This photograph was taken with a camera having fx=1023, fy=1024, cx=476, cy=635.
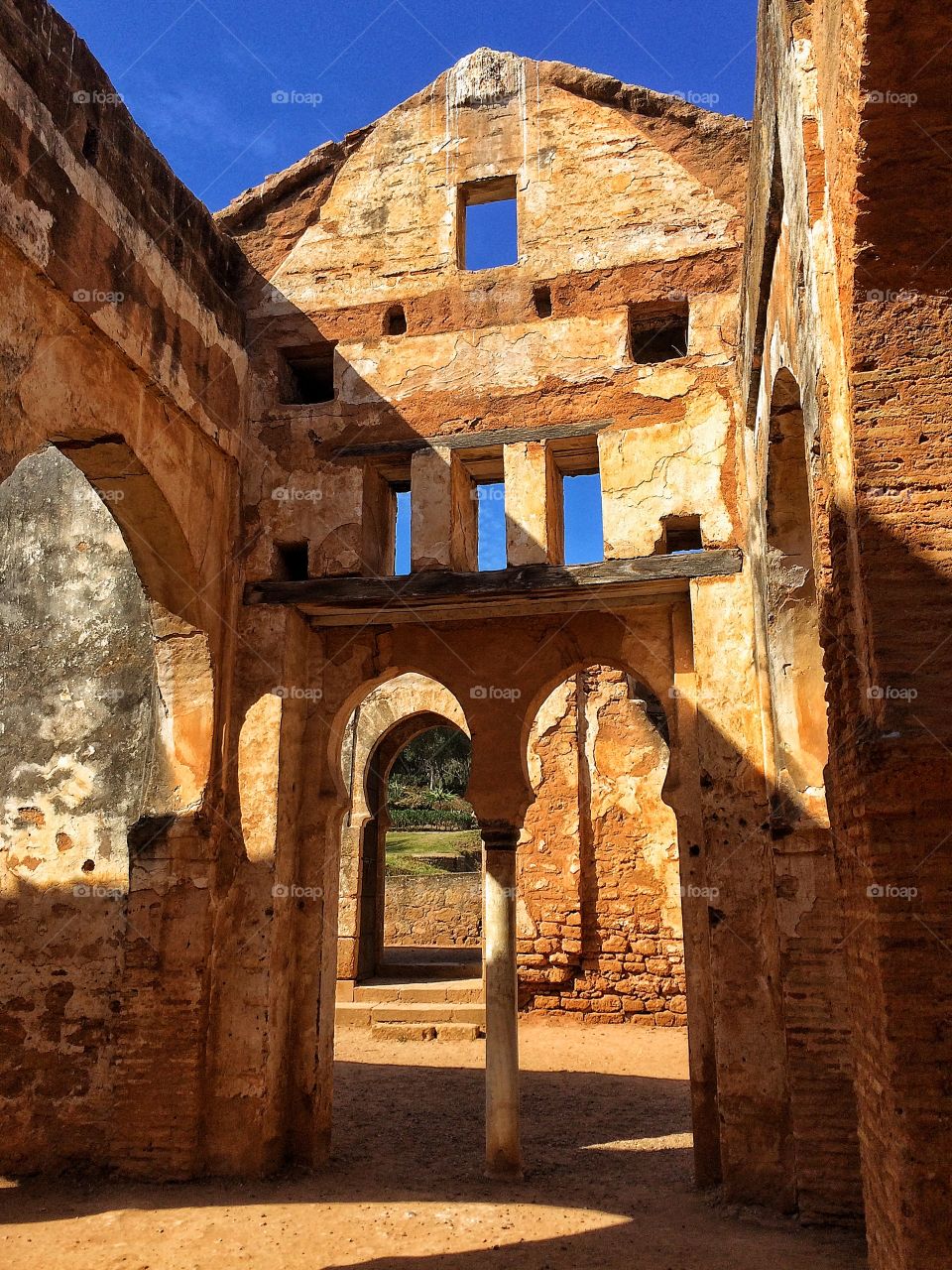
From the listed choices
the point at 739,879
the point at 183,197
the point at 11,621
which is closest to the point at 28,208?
the point at 183,197

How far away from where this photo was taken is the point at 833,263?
3.95 meters

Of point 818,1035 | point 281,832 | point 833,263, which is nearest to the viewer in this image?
point 833,263

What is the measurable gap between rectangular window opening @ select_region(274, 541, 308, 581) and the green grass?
1336 cm

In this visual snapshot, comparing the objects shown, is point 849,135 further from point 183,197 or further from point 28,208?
point 183,197

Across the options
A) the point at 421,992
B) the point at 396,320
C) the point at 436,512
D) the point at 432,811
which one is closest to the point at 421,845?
the point at 432,811

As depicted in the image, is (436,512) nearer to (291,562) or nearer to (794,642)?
(291,562)

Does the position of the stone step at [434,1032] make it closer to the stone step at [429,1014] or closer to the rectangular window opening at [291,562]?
the stone step at [429,1014]

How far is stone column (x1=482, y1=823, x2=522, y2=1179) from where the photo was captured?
7.30m

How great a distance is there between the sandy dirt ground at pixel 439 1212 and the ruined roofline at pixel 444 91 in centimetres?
769

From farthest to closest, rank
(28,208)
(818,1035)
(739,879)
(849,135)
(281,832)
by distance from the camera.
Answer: (281,832), (739,879), (818,1035), (28,208), (849,135)

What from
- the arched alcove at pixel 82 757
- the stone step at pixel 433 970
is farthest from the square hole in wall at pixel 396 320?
the stone step at pixel 433 970

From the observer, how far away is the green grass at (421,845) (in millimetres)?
21953

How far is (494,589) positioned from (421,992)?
7.16 meters

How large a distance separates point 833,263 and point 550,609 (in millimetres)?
4362
